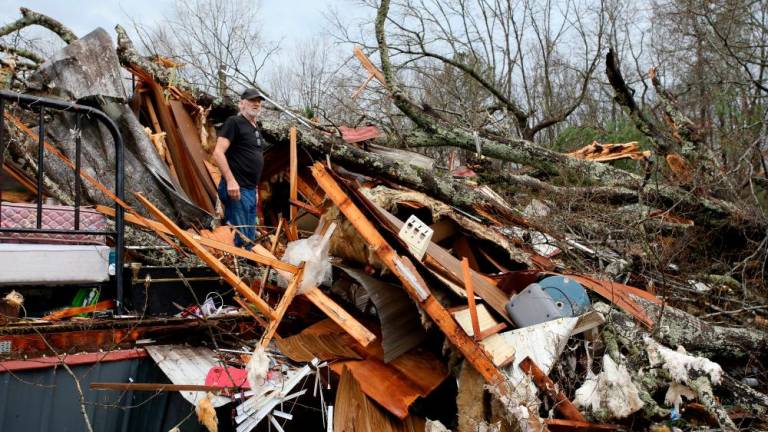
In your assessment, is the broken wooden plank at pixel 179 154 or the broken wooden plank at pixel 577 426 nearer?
the broken wooden plank at pixel 577 426

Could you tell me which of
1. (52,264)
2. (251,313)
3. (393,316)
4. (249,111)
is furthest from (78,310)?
(249,111)

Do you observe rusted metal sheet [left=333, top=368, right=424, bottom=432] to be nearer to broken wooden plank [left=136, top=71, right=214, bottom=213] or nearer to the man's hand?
the man's hand

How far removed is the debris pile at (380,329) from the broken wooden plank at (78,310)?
1cm

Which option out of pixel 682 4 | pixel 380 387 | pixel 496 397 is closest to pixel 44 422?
pixel 380 387

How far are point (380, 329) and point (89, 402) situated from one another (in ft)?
4.81

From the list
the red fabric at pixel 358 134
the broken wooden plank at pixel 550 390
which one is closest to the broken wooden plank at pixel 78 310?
the broken wooden plank at pixel 550 390

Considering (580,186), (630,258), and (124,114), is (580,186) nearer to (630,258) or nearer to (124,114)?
(630,258)

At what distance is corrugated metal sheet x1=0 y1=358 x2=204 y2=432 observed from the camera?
259 cm

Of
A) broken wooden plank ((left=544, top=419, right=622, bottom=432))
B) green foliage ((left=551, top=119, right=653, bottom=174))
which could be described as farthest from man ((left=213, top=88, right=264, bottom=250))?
green foliage ((left=551, top=119, right=653, bottom=174))

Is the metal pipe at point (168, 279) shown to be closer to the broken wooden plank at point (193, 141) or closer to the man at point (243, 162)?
the man at point (243, 162)

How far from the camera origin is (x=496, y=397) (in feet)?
8.37

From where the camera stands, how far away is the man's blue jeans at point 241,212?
4.43 metres

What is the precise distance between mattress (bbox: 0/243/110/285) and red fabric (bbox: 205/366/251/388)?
0.83 m

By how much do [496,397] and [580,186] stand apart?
3.84m
